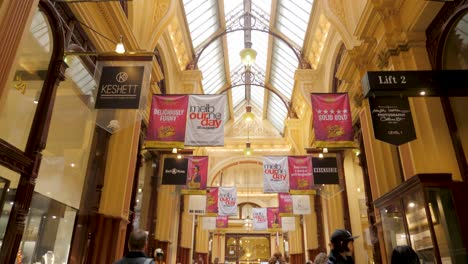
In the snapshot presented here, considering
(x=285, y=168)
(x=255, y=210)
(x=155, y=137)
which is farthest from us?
(x=255, y=210)

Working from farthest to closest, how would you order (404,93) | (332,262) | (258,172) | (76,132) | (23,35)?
(258,172)
(76,132)
(404,93)
(23,35)
(332,262)

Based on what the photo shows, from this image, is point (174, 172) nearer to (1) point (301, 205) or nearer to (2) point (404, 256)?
(1) point (301, 205)

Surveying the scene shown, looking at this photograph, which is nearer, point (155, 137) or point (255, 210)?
point (155, 137)

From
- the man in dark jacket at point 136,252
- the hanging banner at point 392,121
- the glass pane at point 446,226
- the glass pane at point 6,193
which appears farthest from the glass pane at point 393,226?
the glass pane at point 6,193

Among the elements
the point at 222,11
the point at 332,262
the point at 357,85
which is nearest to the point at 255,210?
the point at 222,11

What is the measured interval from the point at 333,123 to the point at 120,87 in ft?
17.9

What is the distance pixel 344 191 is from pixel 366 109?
517 cm

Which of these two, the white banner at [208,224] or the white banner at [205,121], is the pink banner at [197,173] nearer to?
the white banner at [205,121]

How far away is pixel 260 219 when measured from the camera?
66.9 ft

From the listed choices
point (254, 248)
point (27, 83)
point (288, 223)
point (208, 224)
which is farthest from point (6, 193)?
point (254, 248)

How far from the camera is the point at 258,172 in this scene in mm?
27641

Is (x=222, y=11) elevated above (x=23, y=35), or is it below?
above

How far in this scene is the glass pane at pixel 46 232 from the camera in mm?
5449

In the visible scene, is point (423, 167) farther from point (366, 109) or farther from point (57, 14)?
point (57, 14)
